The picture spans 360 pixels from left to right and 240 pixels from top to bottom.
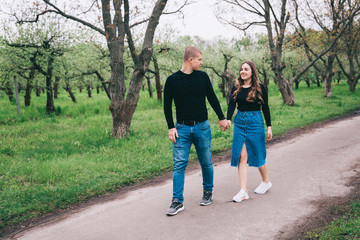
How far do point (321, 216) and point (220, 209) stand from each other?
131 cm

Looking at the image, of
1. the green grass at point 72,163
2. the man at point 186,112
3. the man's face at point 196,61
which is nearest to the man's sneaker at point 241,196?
the man at point 186,112

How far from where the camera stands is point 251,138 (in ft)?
14.2

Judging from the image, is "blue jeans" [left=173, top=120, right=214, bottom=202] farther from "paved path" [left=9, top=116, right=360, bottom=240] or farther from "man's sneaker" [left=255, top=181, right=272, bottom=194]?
"man's sneaker" [left=255, top=181, right=272, bottom=194]

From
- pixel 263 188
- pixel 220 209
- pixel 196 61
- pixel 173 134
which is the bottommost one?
pixel 220 209

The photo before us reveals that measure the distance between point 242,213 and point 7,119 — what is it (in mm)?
15048

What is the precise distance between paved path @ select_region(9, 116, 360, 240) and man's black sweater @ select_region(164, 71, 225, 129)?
1328 millimetres

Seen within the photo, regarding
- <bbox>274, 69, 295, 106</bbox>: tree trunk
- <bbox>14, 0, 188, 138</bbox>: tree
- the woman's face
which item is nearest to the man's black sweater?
the woman's face

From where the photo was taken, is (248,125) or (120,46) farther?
(120,46)

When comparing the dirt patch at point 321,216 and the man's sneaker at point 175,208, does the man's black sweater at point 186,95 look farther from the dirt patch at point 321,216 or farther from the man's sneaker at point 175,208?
the dirt patch at point 321,216

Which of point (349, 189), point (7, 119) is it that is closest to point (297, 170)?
point (349, 189)

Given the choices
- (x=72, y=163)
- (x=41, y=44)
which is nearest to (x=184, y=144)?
(x=72, y=163)

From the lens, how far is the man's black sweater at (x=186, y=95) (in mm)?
3869

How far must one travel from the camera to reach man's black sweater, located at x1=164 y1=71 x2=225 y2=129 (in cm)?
387

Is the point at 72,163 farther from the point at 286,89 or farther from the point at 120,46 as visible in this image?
the point at 286,89
